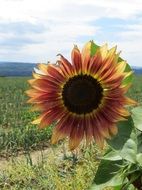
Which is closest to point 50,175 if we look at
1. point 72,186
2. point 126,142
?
point 72,186

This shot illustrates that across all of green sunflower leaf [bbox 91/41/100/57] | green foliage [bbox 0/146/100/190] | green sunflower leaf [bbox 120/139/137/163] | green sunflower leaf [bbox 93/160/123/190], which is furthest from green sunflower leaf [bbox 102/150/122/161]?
green foliage [bbox 0/146/100/190]

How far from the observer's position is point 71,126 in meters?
1.18

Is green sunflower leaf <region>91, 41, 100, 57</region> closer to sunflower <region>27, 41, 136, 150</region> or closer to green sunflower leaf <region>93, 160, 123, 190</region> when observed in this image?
sunflower <region>27, 41, 136, 150</region>

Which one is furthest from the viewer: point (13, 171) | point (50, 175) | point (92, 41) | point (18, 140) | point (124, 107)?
point (18, 140)

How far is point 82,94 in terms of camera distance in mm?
1156

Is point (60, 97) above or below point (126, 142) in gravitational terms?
above

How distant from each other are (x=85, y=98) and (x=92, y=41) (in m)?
0.16

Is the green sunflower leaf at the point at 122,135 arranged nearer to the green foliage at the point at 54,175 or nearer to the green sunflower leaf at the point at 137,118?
the green sunflower leaf at the point at 137,118

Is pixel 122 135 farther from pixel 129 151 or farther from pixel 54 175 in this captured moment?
pixel 54 175

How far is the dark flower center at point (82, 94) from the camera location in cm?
Answer: 116

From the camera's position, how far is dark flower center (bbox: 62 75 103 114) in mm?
1157

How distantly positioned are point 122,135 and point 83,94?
0.44 feet

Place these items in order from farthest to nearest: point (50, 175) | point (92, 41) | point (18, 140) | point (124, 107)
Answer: point (18, 140) < point (50, 175) < point (92, 41) < point (124, 107)

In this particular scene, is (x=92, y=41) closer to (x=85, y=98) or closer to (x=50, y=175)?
(x=85, y=98)
